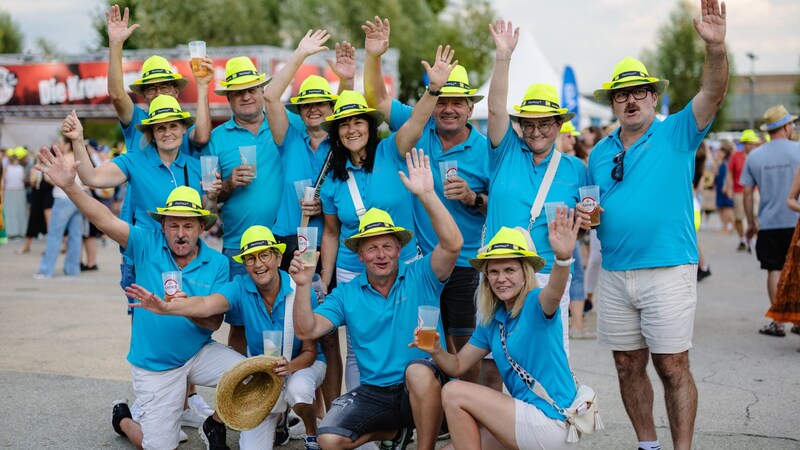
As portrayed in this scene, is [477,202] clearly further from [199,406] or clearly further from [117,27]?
[117,27]

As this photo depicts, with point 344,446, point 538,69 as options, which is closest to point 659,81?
point 344,446

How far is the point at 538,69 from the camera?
18188 millimetres

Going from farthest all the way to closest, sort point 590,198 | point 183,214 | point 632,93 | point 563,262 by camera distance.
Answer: point 183,214 < point 632,93 < point 590,198 < point 563,262

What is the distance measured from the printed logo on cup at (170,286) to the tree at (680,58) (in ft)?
164

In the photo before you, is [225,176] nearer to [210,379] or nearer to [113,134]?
[210,379]

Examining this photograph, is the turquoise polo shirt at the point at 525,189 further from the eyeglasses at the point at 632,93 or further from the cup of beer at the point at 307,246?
the cup of beer at the point at 307,246

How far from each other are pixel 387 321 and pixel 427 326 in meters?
0.59

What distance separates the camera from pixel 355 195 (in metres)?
5.31

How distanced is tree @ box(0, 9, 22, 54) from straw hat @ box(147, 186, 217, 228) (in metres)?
53.5

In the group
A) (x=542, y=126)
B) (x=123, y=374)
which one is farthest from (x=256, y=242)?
(x=123, y=374)

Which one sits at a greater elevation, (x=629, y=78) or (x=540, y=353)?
(x=629, y=78)

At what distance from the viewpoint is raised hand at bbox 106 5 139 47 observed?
237 inches

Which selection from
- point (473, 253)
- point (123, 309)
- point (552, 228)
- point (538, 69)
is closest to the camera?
point (552, 228)

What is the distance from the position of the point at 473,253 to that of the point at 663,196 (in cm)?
132
